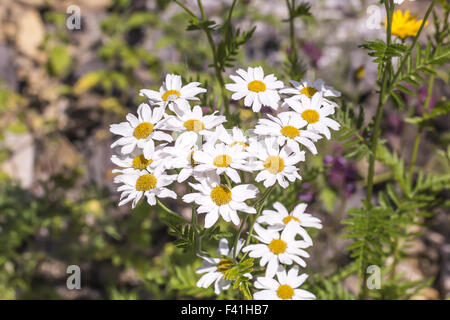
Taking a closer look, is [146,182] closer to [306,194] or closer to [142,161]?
[142,161]

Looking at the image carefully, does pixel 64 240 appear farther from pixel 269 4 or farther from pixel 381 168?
pixel 269 4

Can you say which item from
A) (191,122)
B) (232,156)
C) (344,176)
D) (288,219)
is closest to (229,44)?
(191,122)

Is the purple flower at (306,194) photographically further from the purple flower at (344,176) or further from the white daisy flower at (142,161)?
the white daisy flower at (142,161)

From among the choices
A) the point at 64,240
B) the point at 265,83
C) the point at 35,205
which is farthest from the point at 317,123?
the point at 64,240

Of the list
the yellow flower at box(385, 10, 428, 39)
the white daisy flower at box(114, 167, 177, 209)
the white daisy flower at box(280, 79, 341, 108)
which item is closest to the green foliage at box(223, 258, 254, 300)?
the white daisy flower at box(114, 167, 177, 209)

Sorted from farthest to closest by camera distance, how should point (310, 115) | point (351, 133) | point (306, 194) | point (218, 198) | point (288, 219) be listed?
point (306, 194), point (351, 133), point (288, 219), point (310, 115), point (218, 198)

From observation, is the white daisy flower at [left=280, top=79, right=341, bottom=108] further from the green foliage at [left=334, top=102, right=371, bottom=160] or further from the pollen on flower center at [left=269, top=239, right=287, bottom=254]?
the pollen on flower center at [left=269, top=239, right=287, bottom=254]
